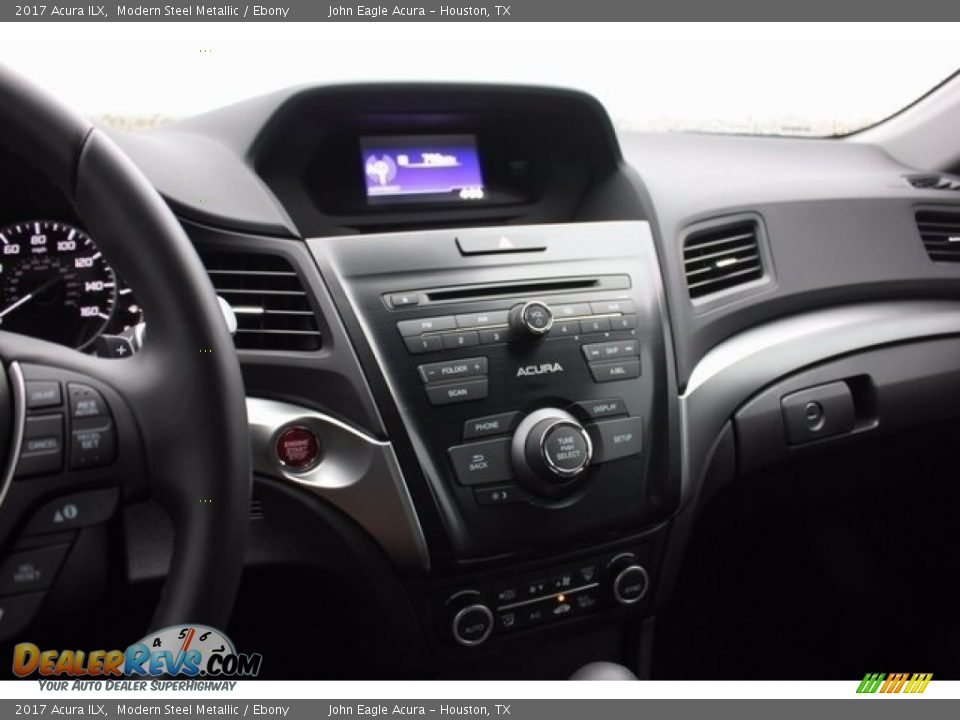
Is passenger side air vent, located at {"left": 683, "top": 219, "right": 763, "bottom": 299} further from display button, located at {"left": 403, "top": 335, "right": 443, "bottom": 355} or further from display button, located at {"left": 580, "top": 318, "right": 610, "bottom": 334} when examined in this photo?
display button, located at {"left": 403, "top": 335, "right": 443, "bottom": 355}

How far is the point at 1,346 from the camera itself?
2.83ft

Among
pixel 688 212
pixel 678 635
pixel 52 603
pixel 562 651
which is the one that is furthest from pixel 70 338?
pixel 678 635

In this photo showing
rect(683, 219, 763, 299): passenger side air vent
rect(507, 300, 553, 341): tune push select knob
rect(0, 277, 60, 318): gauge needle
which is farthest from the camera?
rect(683, 219, 763, 299): passenger side air vent

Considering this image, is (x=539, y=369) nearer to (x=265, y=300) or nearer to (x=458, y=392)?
(x=458, y=392)

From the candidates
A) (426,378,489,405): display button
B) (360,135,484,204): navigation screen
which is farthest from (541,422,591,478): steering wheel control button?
(360,135,484,204): navigation screen

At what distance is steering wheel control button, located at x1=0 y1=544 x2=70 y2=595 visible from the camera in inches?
32.9

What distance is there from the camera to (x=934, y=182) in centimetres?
206

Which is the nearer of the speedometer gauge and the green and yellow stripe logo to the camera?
the speedometer gauge

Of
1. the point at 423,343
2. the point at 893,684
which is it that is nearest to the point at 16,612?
the point at 423,343

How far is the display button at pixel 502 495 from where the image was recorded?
1354 mm

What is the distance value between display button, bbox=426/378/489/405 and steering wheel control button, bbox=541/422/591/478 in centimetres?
11

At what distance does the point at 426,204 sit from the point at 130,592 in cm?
76

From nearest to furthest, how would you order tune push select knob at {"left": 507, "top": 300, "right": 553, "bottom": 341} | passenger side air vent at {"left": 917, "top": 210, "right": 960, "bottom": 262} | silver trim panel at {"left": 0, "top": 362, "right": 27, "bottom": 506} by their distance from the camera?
silver trim panel at {"left": 0, "top": 362, "right": 27, "bottom": 506} < tune push select knob at {"left": 507, "top": 300, "right": 553, "bottom": 341} < passenger side air vent at {"left": 917, "top": 210, "right": 960, "bottom": 262}

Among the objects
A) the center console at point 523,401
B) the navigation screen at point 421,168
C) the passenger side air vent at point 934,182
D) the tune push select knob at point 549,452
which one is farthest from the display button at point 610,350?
the passenger side air vent at point 934,182
